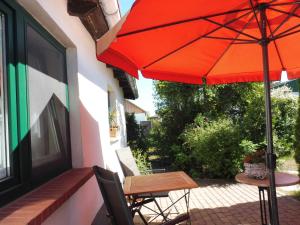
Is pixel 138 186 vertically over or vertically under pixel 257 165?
under

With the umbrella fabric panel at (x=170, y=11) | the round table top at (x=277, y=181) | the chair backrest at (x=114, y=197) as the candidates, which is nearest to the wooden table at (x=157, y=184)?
the round table top at (x=277, y=181)

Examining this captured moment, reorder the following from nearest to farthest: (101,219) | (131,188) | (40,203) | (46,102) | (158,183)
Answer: (40,203) < (46,102) < (131,188) < (158,183) < (101,219)

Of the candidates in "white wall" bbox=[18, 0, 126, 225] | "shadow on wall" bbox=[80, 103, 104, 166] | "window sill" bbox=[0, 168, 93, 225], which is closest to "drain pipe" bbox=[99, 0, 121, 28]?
"white wall" bbox=[18, 0, 126, 225]

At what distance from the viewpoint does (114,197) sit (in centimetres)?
218

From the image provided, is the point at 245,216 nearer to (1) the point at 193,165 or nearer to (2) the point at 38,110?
(2) the point at 38,110

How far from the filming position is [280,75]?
151 inches

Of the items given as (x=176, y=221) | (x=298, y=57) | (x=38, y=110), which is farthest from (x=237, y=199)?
(x=38, y=110)

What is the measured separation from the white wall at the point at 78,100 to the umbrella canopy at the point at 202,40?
74 centimetres

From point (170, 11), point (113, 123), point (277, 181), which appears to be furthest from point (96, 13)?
point (113, 123)

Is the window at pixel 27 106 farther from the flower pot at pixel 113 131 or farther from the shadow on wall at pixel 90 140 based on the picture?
the flower pot at pixel 113 131

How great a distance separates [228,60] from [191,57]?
1.87ft

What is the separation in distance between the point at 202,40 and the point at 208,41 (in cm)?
8

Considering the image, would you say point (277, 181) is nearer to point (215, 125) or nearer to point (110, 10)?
point (110, 10)

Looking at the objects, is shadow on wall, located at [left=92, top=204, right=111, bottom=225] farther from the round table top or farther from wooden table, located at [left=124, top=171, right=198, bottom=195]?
the round table top
